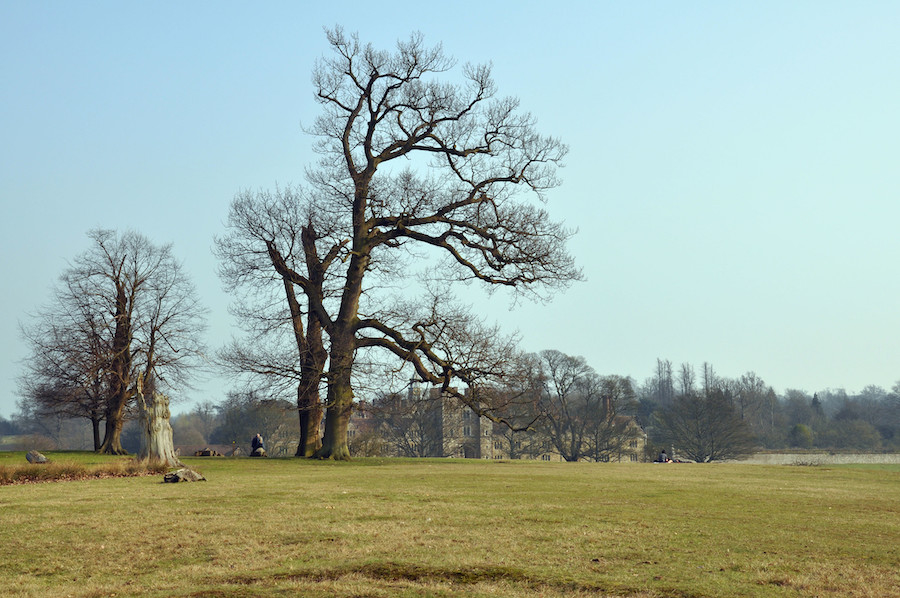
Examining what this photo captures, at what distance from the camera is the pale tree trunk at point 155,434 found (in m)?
24.3

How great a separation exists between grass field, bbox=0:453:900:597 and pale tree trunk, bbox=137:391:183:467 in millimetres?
5656

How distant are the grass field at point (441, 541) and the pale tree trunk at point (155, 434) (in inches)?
223

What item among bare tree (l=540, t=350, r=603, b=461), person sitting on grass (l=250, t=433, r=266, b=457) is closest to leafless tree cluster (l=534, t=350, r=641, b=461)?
bare tree (l=540, t=350, r=603, b=461)

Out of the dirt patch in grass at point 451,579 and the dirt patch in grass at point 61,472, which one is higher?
the dirt patch in grass at point 61,472

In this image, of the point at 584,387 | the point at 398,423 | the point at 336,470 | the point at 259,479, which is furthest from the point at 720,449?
the point at 259,479

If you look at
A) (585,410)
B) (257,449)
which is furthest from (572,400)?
(257,449)

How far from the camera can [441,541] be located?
10750 mm

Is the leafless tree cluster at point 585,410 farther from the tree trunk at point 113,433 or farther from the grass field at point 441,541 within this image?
the grass field at point 441,541

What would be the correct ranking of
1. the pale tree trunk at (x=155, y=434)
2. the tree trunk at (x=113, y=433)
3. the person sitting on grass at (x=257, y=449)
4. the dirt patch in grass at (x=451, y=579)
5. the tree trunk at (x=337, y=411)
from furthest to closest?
the tree trunk at (x=113, y=433)
the person sitting on grass at (x=257, y=449)
the tree trunk at (x=337, y=411)
the pale tree trunk at (x=155, y=434)
the dirt patch in grass at (x=451, y=579)

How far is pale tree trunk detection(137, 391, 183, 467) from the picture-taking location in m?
24.3

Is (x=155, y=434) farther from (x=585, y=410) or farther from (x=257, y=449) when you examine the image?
(x=585, y=410)

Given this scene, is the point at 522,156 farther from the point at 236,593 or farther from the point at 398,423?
the point at 398,423

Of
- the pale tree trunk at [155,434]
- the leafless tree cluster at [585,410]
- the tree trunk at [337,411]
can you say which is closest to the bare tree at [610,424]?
the leafless tree cluster at [585,410]

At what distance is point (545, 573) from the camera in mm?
8773
